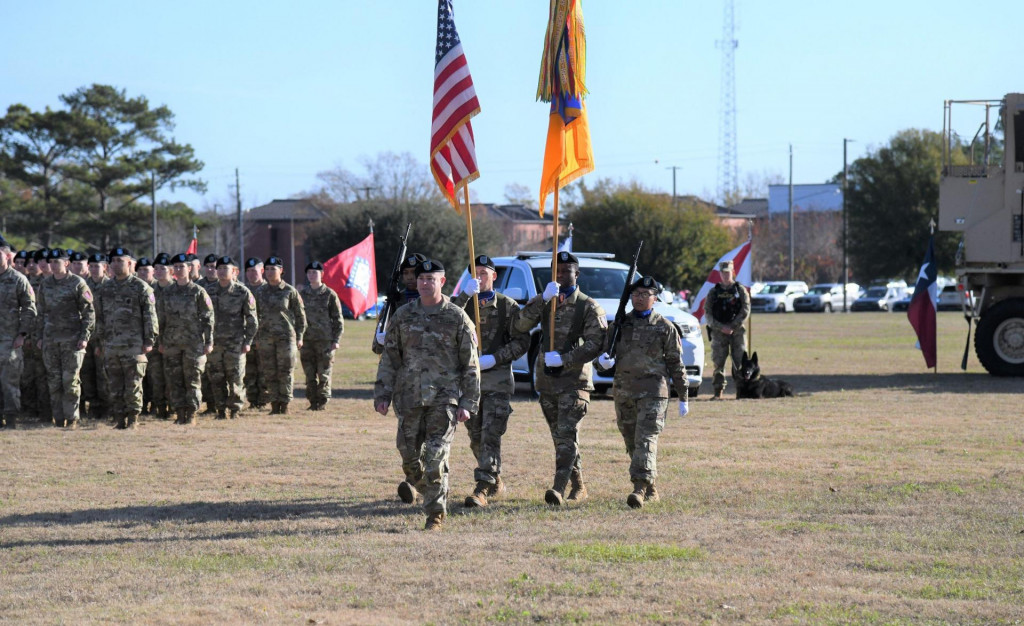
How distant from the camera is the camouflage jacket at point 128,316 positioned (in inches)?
574

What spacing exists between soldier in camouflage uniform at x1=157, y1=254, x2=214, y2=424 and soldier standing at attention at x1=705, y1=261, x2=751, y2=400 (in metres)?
6.99

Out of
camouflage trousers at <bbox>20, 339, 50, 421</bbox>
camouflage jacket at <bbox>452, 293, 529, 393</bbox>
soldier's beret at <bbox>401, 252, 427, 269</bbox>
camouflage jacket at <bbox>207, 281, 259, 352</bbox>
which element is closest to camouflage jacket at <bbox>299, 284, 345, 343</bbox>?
camouflage jacket at <bbox>207, 281, 259, 352</bbox>

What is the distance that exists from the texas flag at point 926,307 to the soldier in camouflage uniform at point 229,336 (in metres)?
10.6

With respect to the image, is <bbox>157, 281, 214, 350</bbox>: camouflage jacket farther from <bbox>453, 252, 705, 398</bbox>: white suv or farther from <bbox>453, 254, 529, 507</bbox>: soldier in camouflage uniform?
<bbox>453, 254, 529, 507</bbox>: soldier in camouflage uniform

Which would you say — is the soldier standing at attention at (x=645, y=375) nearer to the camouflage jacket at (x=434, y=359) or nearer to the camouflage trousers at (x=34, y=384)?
the camouflage jacket at (x=434, y=359)

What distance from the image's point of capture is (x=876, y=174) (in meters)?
68.5

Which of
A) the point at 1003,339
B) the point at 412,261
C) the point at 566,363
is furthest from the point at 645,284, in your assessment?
the point at 1003,339

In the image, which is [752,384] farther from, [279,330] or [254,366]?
[254,366]

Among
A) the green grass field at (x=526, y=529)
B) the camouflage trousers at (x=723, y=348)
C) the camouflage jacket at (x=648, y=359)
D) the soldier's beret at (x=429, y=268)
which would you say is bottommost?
the green grass field at (x=526, y=529)

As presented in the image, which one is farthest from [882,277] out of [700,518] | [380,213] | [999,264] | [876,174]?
[700,518]

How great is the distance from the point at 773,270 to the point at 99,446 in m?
90.4

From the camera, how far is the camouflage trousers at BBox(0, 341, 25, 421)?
14805mm

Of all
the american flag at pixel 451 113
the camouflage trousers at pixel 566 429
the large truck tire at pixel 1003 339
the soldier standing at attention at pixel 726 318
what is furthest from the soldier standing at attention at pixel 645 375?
the large truck tire at pixel 1003 339

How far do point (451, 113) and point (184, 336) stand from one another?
5812 millimetres
